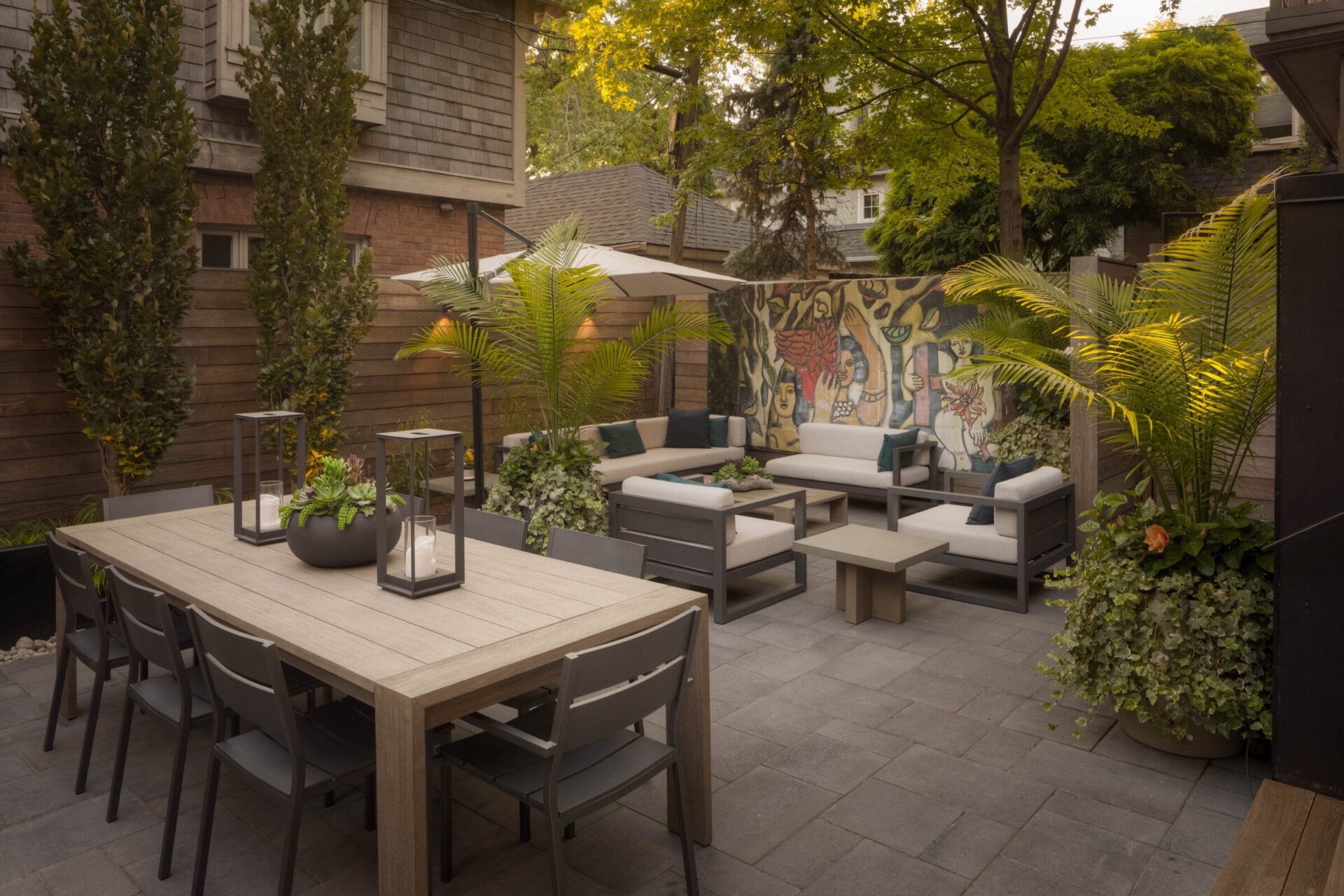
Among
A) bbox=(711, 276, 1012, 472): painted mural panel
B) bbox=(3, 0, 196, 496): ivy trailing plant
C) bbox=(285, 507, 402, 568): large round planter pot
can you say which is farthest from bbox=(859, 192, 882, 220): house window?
bbox=(285, 507, 402, 568): large round planter pot

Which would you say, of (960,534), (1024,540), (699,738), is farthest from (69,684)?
(1024,540)

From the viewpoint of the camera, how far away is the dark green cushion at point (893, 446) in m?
8.12

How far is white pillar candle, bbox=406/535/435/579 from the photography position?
293 centimetres

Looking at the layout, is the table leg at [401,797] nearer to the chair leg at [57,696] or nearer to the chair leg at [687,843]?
the chair leg at [687,843]

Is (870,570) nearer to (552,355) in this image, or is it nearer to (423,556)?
(552,355)

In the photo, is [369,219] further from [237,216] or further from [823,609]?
[823,609]

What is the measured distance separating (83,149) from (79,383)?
138cm

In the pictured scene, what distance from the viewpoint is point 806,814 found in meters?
3.20

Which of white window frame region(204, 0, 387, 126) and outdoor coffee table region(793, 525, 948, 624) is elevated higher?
white window frame region(204, 0, 387, 126)

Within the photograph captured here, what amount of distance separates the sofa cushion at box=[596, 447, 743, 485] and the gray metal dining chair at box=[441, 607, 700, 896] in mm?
5233

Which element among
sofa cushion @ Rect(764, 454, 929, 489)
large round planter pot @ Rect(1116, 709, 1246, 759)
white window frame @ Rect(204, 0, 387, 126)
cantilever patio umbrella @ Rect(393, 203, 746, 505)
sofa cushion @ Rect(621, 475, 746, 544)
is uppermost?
white window frame @ Rect(204, 0, 387, 126)

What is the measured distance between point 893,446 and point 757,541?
2847mm

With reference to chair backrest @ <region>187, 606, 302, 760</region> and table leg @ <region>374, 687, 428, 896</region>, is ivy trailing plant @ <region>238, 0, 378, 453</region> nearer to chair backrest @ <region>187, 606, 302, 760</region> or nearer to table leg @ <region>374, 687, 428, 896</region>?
chair backrest @ <region>187, 606, 302, 760</region>

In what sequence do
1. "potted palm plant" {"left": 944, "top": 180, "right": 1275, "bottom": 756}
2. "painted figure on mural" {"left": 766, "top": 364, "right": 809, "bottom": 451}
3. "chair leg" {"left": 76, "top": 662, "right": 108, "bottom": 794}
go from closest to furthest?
"chair leg" {"left": 76, "top": 662, "right": 108, "bottom": 794}
"potted palm plant" {"left": 944, "top": 180, "right": 1275, "bottom": 756}
"painted figure on mural" {"left": 766, "top": 364, "right": 809, "bottom": 451}
